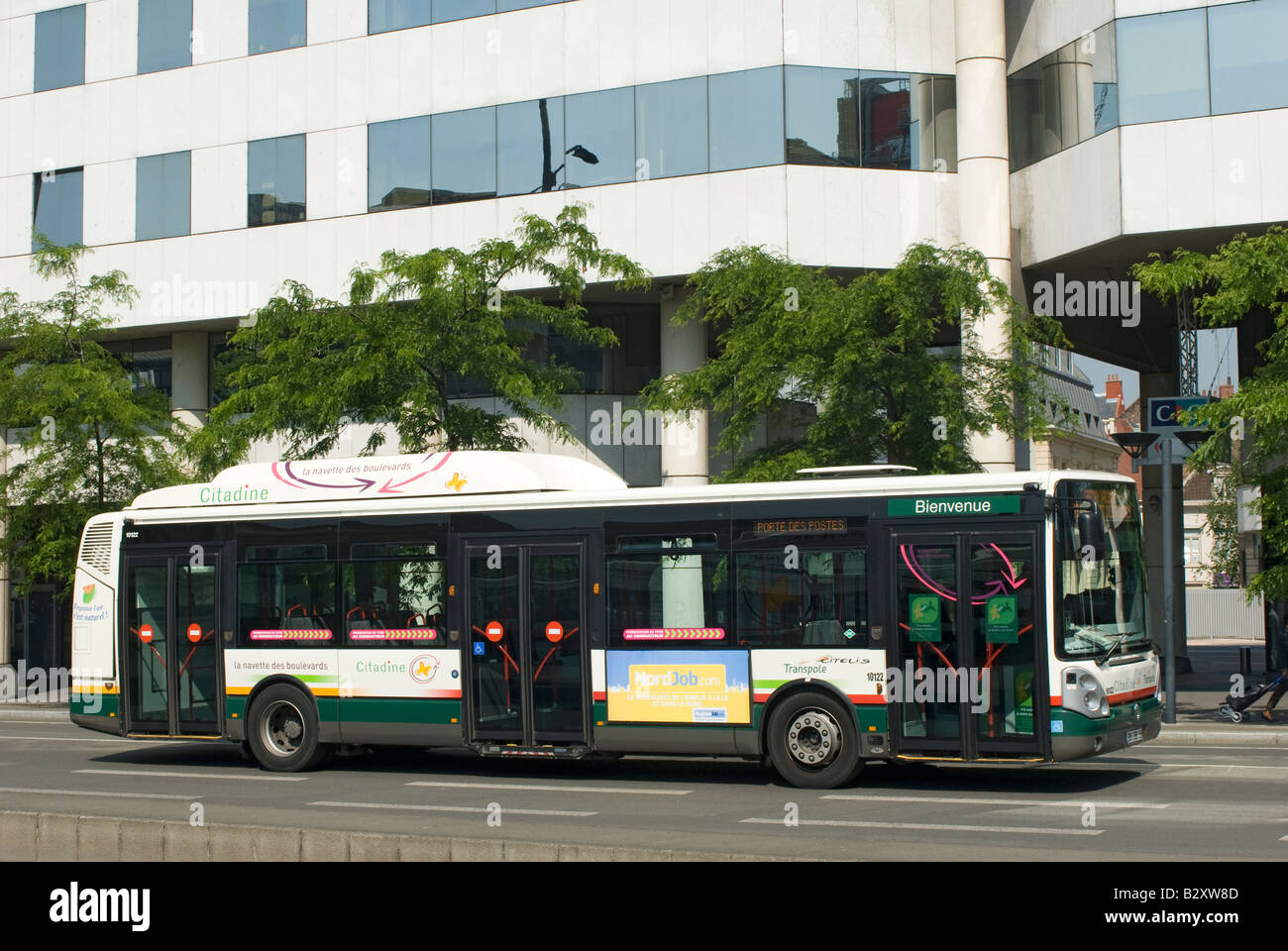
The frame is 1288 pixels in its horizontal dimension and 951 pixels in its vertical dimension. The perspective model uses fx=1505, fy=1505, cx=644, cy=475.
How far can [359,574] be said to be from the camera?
16047mm

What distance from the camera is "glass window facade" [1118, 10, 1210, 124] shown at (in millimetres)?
24469

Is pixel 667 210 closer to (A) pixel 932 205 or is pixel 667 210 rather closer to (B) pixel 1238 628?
(A) pixel 932 205

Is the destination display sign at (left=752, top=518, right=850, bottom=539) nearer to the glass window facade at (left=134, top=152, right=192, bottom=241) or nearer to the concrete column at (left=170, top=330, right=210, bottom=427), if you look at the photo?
the glass window facade at (left=134, top=152, right=192, bottom=241)

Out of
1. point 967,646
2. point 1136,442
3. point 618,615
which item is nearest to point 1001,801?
point 967,646

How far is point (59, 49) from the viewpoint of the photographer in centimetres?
3528

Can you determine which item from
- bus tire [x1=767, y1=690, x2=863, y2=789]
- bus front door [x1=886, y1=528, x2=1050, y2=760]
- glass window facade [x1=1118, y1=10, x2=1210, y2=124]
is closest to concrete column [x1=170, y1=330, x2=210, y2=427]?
glass window facade [x1=1118, y1=10, x2=1210, y2=124]

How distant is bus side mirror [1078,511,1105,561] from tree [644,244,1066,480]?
25.2 ft

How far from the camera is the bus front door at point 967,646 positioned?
13008 millimetres

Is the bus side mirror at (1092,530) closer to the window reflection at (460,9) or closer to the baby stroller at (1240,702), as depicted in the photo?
the baby stroller at (1240,702)

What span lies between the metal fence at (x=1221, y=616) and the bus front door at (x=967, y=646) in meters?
53.1

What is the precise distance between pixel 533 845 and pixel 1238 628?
5999 cm

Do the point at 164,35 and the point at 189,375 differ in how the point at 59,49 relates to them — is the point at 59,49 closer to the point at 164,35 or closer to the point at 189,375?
the point at 164,35

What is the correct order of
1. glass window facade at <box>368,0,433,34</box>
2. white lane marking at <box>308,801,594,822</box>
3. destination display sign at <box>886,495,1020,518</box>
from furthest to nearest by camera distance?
glass window facade at <box>368,0,433,34</box> → destination display sign at <box>886,495,1020,518</box> → white lane marking at <box>308,801,594,822</box>

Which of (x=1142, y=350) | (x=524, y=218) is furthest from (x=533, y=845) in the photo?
(x=1142, y=350)
